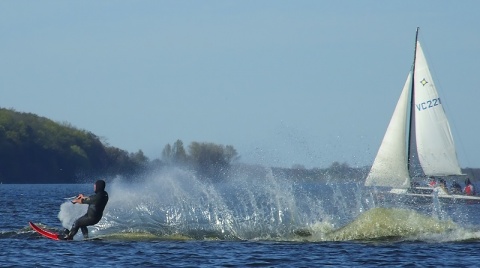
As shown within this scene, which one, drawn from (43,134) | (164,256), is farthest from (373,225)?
(43,134)

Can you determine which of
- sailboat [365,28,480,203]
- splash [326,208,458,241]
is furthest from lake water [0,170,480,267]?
sailboat [365,28,480,203]

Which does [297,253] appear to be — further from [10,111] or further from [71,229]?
[10,111]

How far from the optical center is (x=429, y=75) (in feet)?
219

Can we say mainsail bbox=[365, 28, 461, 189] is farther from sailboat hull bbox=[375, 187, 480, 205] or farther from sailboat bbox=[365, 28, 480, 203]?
sailboat hull bbox=[375, 187, 480, 205]

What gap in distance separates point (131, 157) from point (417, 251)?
419 feet

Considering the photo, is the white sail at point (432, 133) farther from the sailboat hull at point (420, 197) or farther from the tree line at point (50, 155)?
the tree line at point (50, 155)

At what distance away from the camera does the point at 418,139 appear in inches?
2618

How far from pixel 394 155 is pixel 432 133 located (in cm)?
264

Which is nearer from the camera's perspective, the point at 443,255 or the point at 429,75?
the point at 443,255

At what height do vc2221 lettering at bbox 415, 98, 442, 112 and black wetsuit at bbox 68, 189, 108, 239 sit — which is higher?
vc2221 lettering at bbox 415, 98, 442, 112

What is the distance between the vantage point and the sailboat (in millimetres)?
65625

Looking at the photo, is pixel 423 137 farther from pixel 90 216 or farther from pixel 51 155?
pixel 51 155

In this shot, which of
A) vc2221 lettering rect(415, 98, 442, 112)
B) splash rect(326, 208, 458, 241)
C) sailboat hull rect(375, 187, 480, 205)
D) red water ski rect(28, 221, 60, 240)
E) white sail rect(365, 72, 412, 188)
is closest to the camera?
red water ski rect(28, 221, 60, 240)

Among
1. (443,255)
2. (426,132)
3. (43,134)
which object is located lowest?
(443,255)
